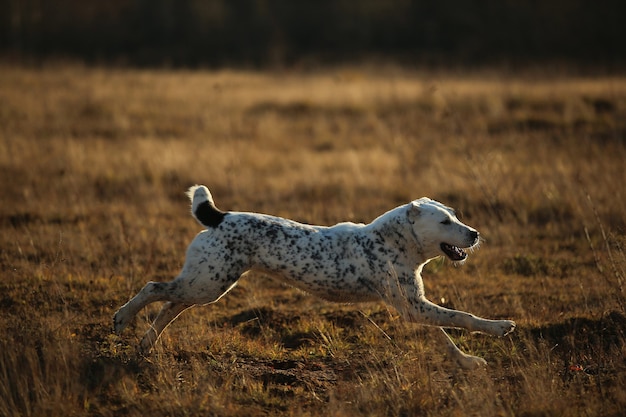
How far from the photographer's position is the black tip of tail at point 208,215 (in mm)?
6637

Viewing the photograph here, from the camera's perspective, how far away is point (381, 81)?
23.5 m

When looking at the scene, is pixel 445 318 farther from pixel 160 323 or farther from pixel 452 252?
pixel 160 323

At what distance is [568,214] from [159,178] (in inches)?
268

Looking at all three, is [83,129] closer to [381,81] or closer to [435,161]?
[435,161]

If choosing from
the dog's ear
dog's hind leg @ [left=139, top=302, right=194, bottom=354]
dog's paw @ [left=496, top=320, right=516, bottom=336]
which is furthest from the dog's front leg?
dog's hind leg @ [left=139, top=302, right=194, bottom=354]

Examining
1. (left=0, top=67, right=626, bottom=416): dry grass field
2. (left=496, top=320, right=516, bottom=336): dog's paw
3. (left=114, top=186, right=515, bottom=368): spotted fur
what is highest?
(left=114, top=186, right=515, bottom=368): spotted fur

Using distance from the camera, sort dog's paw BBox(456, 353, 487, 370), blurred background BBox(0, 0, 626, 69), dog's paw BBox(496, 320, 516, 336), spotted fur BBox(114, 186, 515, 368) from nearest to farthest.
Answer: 1. dog's paw BBox(496, 320, 516, 336)
2. dog's paw BBox(456, 353, 487, 370)
3. spotted fur BBox(114, 186, 515, 368)
4. blurred background BBox(0, 0, 626, 69)

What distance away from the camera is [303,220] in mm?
11711

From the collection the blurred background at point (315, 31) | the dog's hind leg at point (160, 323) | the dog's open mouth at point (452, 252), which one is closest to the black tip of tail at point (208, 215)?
the dog's hind leg at point (160, 323)

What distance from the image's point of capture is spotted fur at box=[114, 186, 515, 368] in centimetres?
650

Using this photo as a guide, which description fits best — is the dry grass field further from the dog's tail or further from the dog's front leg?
the dog's tail

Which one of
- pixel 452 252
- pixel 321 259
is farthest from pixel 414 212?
pixel 321 259

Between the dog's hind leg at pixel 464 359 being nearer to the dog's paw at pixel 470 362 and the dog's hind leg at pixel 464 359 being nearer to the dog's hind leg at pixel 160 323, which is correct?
the dog's paw at pixel 470 362

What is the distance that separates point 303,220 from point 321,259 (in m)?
5.13
